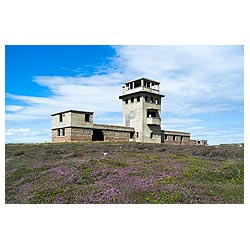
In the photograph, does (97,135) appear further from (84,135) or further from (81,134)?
(81,134)

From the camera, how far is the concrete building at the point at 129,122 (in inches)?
1313

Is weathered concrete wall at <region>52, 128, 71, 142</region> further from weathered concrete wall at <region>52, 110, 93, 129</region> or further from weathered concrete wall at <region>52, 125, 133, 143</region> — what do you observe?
weathered concrete wall at <region>52, 110, 93, 129</region>

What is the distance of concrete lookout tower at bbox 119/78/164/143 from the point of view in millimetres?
40344

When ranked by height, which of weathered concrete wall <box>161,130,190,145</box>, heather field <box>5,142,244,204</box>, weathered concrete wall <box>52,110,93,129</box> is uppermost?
weathered concrete wall <box>52,110,93,129</box>

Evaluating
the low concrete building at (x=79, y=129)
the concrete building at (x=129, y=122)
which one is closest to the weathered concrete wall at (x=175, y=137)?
the concrete building at (x=129, y=122)

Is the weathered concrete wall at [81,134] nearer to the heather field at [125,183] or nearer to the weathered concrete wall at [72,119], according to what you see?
the weathered concrete wall at [72,119]

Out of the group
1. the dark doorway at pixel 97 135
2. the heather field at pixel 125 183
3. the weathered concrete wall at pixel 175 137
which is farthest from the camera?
the weathered concrete wall at pixel 175 137

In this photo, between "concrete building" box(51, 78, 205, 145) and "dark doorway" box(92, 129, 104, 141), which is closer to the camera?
"concrete building" box(51, 78, 205, 145)

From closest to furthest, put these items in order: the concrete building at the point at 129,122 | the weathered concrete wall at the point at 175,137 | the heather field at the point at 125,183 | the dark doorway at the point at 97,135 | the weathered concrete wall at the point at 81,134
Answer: the heather field at the point at 125,183
the weathered concrete wall at the point at 81,134
the concrete building at the point at 129,122
the dark doorway at the point at 97,135
the weathered concrete wall at the point at 175,137

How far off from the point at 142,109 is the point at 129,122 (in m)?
3.73

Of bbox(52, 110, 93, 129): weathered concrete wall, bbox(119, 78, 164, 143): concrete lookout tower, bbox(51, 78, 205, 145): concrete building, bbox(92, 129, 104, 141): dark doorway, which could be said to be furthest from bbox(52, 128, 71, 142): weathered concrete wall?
bbox(119, 78, 164, 143): concrete lookout tower

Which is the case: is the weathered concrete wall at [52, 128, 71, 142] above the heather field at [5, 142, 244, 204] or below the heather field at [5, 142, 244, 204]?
above

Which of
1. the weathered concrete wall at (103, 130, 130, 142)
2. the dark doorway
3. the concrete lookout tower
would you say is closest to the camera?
the dark doorway
